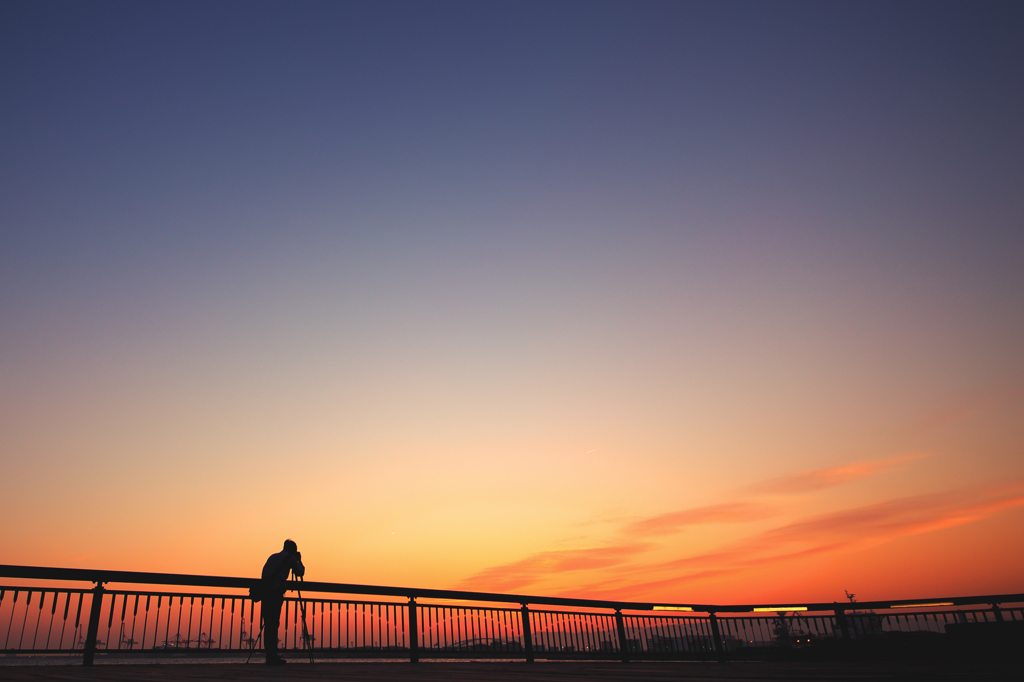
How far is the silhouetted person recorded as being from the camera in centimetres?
892

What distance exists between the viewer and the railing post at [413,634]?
9.23 m

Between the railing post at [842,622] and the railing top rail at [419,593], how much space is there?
7cm

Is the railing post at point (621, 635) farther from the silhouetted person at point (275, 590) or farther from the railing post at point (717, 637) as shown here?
the silhouetted person at point (275, 590)

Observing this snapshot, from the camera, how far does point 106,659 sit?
24.0ft

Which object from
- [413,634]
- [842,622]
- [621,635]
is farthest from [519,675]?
[842,622]

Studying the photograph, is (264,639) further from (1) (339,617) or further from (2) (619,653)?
(2) (619,653)

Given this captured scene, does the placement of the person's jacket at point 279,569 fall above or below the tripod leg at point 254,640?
above

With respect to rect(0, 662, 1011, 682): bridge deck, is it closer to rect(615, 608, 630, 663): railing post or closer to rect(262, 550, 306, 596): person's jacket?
rect(262, 550, 306, 596): person's jacket

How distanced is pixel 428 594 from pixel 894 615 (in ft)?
27.8

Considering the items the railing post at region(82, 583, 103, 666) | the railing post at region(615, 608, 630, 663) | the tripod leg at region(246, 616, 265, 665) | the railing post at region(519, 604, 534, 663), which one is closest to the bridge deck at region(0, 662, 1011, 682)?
the railing post at region(82, 583, 103, 666)

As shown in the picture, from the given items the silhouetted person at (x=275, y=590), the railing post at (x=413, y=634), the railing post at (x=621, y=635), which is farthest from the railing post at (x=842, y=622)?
the silhouetted person at (x=275, y=590)

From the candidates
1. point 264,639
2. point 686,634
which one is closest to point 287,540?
point 264,639

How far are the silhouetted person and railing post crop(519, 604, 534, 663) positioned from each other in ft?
13.6

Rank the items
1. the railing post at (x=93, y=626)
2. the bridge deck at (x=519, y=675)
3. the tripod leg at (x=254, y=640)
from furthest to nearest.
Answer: the tripod leg at (x=254, y=640), the railing post at (x=93, y=626), the bridge deck at (x=519, y=675)
